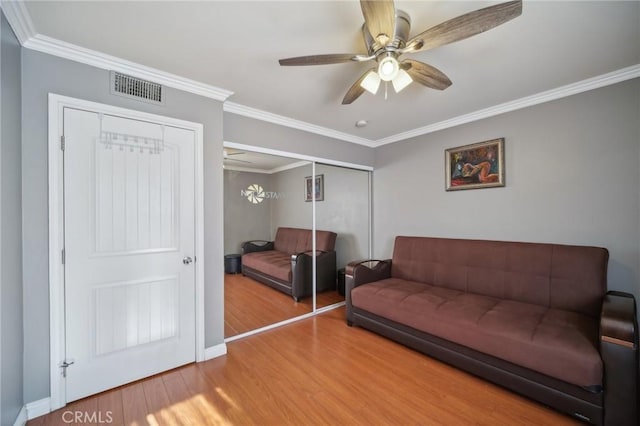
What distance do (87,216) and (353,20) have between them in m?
2.24

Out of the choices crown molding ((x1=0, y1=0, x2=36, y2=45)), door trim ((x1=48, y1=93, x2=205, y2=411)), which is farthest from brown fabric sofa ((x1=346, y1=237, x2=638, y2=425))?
crown molding ((x1=0, y1=0, x2=36, y2=45))

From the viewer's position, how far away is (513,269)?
255cm

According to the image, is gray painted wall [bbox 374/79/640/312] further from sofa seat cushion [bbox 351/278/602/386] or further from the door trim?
the door trim

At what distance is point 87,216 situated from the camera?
1.87 metres

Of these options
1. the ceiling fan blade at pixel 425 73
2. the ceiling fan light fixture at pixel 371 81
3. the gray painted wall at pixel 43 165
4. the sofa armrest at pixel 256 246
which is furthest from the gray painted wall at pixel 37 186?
the ceiling fan blade at pixel 425 73

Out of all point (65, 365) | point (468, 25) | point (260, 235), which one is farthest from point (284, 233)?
point (468, 25)

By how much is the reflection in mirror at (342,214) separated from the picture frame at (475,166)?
51.0 inches

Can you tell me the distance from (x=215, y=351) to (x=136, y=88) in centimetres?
237

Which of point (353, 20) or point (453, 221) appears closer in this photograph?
point (353, 20)

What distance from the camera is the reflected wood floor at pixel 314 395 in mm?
1695

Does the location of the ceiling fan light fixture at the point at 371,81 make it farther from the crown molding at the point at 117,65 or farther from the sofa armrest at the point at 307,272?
the sofa armrest at the point at 307,272

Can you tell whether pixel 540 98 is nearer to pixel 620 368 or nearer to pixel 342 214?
pixel 620 368

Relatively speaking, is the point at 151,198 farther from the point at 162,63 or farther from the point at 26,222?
the point at 162,63

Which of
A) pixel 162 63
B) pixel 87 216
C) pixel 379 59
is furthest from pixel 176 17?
pixel 87 216
